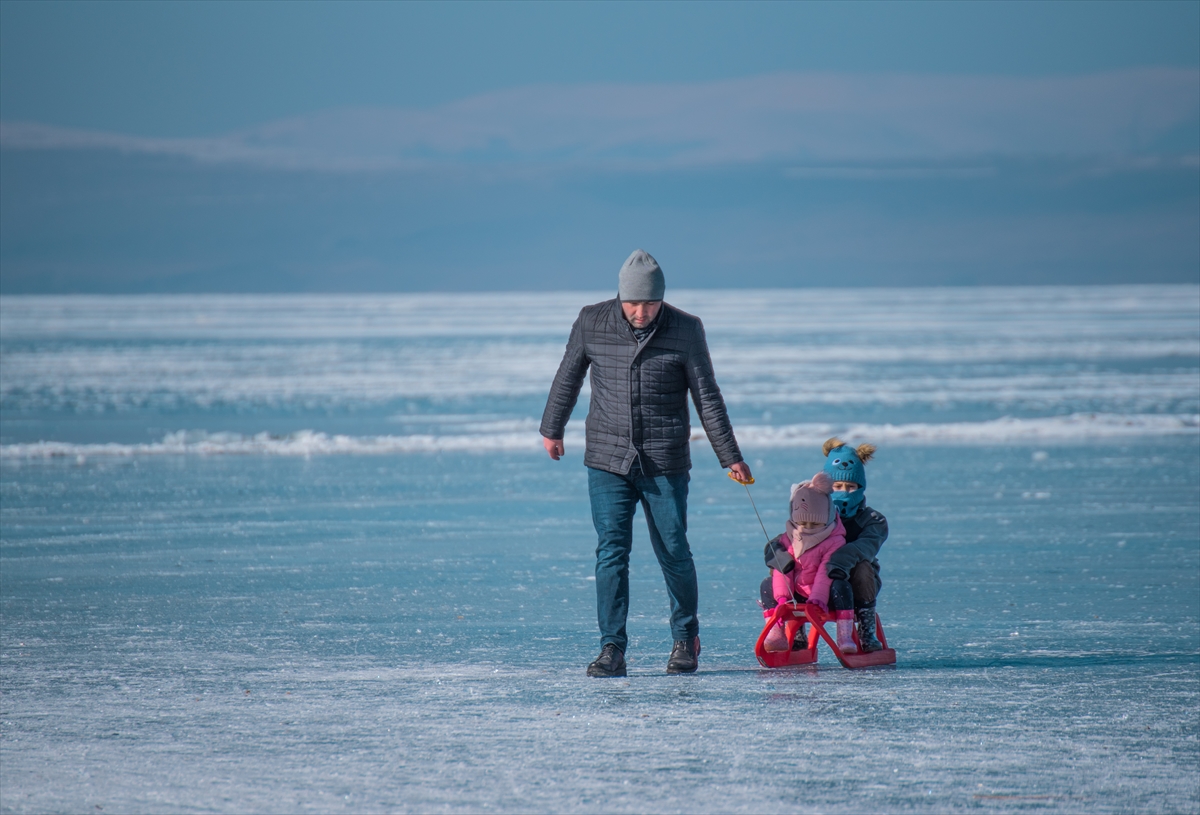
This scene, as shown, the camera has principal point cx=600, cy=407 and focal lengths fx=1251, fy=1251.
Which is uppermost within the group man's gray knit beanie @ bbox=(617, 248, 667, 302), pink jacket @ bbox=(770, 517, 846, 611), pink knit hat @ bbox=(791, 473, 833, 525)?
man's gray knit beanie @ bbox=(617, 248, 667, 302)

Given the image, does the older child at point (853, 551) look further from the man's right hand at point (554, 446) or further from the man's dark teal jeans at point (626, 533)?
the man's right hand at point (554, 446)

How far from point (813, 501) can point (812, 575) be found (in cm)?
36

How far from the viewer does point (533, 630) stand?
21.0ft

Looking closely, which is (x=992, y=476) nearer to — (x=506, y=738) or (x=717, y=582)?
(x=717, y=582)

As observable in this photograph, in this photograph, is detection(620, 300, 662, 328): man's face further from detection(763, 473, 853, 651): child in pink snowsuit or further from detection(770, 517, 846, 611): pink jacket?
detection(770, 517, 846, 611): pink jacket

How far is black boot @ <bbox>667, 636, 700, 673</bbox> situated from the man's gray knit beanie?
1517 mm

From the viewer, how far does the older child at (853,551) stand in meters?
5.39

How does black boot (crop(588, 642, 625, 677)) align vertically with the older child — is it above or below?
below

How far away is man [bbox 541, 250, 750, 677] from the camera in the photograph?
5203mm

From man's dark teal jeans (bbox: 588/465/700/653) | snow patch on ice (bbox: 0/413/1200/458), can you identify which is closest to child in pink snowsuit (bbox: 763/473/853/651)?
man's dark teal jeans (bbox: 588/465/700/653)

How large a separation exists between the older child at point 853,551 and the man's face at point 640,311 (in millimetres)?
971

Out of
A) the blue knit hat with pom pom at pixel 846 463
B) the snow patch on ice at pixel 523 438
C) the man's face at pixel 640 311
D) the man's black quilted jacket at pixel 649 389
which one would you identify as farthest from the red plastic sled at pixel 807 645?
the snow patch on ice at pixel 523 438

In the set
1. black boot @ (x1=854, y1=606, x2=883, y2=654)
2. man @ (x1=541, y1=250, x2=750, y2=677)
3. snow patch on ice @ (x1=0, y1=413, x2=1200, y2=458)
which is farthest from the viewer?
snow patch on ice @ (x1=0, y1=413, x2=1200, y2=458)

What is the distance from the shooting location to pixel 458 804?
147 inches
